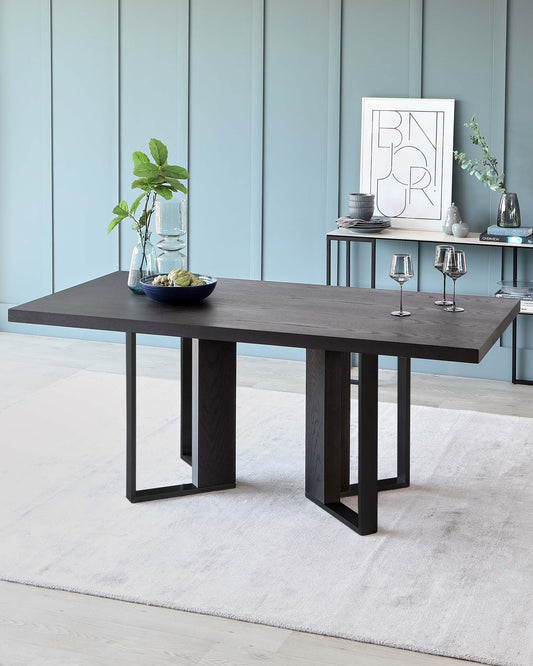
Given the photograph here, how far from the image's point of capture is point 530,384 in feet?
18.6

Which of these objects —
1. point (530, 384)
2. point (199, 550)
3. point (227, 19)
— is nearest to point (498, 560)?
point (199, 550)

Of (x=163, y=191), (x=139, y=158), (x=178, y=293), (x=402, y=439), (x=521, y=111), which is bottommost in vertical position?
(x=402, y=439)

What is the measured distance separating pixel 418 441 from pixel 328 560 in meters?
1.34

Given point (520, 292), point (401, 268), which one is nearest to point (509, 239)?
point (520, 292)

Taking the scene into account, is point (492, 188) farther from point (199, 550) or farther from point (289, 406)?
point (199, 550)

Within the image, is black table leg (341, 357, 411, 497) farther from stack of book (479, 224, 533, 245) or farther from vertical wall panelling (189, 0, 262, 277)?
vertical wall panelling (189, 0, 262, 277)

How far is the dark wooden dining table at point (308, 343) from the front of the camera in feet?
11.0

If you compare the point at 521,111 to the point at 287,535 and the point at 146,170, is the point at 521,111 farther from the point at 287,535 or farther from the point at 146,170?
the point at 287,535

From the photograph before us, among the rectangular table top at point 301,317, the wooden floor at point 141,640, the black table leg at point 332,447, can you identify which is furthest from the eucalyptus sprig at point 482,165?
the wooden floor at point 141,640

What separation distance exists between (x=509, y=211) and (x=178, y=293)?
230cm

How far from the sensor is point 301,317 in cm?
357

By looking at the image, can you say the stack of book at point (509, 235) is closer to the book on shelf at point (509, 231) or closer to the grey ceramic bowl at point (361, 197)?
the book on shelf at point (509, 231)

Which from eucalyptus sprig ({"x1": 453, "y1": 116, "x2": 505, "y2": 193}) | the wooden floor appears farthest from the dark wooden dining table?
eucalyptus sprig ({"x1": 453, "y1": 116, "x2": 505, "y2": 193})

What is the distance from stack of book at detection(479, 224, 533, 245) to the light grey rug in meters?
0.95
